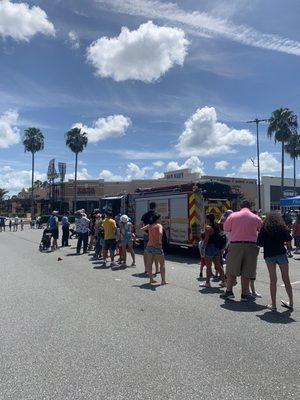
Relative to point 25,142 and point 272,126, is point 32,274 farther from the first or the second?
point 25,142

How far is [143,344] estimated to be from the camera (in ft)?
18.1

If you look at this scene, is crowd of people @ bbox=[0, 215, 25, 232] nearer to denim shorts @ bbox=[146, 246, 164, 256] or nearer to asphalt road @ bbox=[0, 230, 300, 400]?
asphalt road @ bbox=[0, 230, 300, 400]

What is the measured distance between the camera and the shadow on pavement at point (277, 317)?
6.55 m

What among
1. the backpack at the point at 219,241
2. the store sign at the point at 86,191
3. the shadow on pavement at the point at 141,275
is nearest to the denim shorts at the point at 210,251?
the backpack at the point at 219,241

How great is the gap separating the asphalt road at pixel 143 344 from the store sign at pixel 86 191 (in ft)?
178

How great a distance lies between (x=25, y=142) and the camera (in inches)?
2707

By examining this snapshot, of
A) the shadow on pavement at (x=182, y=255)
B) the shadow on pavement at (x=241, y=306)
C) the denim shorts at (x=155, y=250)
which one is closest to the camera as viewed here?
the shadow on pavement at (x=241, y=306)

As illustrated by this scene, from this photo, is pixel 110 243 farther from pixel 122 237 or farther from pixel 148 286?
pixel 148 286

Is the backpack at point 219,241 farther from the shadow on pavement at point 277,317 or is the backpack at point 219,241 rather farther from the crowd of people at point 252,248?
the shadow on pavement at point 277,317

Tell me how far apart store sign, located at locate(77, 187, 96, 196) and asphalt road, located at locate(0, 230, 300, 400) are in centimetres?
5424

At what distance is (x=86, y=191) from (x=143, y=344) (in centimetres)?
5924

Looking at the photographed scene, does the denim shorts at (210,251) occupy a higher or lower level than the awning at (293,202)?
lower

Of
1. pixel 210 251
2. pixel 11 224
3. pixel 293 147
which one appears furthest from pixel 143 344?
pixel 293 147

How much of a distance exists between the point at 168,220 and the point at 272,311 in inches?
361
